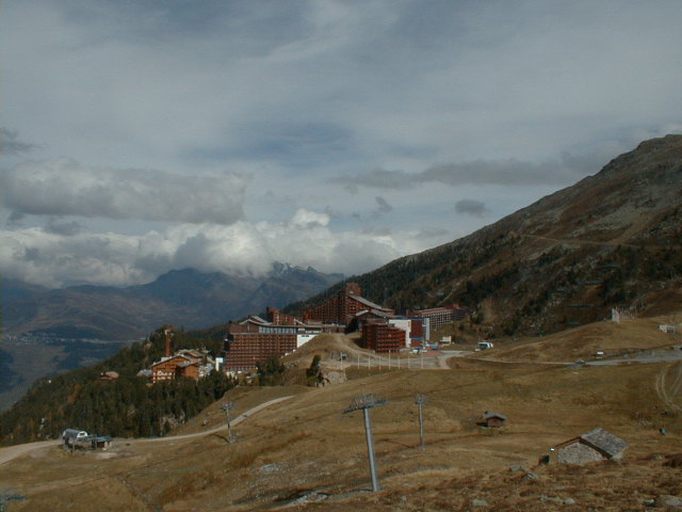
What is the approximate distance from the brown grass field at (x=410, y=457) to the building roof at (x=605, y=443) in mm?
1608

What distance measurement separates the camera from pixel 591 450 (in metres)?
47.9

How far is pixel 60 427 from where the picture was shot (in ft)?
593

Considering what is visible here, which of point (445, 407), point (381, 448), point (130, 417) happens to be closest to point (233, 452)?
point (381, 448)

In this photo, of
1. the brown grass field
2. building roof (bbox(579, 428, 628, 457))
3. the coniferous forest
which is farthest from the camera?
the coniferous forest

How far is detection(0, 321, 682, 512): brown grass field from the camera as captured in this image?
3769 cm

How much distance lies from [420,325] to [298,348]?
37216 mm

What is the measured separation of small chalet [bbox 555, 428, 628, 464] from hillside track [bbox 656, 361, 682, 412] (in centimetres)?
2682

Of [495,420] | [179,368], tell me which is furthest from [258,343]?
[495,420]

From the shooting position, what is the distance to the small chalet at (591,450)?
47062mm

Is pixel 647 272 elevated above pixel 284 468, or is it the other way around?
pixel 647 272

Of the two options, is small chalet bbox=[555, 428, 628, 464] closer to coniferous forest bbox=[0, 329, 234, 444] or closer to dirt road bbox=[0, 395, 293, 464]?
dirt road bbox=[0, 395, 293, 464]

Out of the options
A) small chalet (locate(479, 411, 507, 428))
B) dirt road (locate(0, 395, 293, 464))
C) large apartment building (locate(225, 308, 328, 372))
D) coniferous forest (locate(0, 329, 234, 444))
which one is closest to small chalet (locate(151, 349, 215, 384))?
coniferous forest (locate(0, 329, 234, 444))

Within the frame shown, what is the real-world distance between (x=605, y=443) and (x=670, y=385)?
36.7m

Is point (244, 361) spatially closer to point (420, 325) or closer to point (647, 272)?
point (420, 325)
